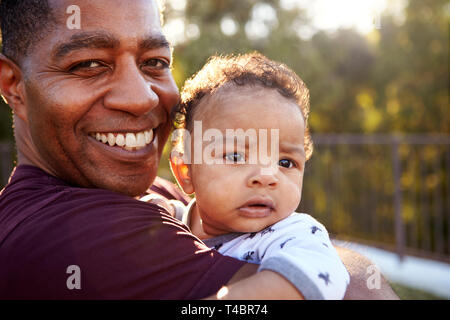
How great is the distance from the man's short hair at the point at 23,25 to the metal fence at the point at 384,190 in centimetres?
552

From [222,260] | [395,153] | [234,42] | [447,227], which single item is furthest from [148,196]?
[234,42]

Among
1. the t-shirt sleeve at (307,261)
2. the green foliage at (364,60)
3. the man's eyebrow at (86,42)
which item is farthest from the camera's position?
the green foliage at (364,60)

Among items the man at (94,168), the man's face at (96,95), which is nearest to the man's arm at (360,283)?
the man at (94,168)

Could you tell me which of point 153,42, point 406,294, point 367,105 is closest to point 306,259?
point 153,42

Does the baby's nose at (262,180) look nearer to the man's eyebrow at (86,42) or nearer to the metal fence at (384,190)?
the man's eyebrow at (86,42)

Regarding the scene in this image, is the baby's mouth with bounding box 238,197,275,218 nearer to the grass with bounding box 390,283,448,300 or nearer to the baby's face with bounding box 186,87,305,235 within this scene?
the baby's face with bounding box 186,87,305,235

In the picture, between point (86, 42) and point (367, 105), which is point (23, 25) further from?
point (367, 105)

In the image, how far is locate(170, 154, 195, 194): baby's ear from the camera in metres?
2.39

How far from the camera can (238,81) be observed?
7.26 ft

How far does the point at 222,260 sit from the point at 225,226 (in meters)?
0.39

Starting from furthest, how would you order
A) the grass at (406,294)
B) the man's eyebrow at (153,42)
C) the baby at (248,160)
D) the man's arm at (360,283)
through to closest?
the grass at (406,294)
the man's eyebrow at (153,42)
the baby at (248,160)
the man's arm at (360,283)

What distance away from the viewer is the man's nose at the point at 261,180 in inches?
80.2

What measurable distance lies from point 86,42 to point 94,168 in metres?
0.59

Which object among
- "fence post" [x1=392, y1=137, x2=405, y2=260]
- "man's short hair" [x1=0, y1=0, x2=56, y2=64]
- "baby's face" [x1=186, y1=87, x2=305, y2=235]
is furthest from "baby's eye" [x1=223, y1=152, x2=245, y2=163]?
"fence post" [x1=392, y1=137, x2=405, y2=260]
